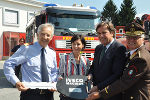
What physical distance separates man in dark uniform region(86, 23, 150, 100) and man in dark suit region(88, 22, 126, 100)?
13cm

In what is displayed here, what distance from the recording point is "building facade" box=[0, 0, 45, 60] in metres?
25.3

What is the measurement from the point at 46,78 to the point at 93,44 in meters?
5.40

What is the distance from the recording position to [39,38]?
8.80 ft

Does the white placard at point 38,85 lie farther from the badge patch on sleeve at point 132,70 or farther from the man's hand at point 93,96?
the badge patch on sleeve at point 132,70

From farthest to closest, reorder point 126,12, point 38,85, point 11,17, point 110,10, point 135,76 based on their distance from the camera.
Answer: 1. point 110,10
2. point 126,12
3. point 11,17
4. point 38,85
5. point 135,76

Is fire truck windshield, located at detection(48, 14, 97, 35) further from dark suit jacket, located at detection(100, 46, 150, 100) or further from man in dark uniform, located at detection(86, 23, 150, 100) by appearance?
dark suit jacket, located at detection(100, 46, 150, 100)

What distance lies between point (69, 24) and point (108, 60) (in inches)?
216

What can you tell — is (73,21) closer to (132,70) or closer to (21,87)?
(21,87)

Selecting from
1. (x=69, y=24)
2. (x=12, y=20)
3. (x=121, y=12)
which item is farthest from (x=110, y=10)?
(x=69, y=24)

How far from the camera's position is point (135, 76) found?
2061 mm

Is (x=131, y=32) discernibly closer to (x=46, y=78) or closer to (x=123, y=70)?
(x=123, y=70)

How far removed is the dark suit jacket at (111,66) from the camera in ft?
7.63

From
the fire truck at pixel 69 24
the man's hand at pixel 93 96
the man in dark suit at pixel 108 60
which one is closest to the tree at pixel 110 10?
the fire truck at pixel 69 24

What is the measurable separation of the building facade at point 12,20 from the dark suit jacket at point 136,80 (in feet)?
75.4
